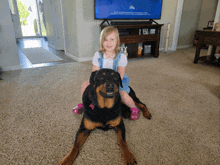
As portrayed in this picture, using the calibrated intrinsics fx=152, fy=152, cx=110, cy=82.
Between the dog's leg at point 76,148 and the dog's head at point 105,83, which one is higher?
the dog's head at point 105,83

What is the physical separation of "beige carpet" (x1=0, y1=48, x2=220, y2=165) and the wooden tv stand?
1231 millimetres

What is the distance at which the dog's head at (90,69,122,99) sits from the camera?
93 cm

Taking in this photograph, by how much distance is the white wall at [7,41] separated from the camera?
8.23 ft

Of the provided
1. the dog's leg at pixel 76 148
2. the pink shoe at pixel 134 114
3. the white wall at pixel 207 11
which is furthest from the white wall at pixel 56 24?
the white wall at pixel 207 11

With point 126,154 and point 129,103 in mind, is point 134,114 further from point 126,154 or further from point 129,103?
point 126,154

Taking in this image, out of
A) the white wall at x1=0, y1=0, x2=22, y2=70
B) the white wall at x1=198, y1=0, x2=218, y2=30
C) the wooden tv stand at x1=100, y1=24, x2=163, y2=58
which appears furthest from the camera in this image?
the white wall at x1=198, y1=0, x2=218, y2=30

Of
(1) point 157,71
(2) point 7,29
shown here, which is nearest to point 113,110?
(1) point 157,71

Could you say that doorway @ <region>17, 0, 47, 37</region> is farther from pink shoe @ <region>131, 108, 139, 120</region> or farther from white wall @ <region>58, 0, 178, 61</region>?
pink shoe @ <region>131, 108, 139, 120</region>

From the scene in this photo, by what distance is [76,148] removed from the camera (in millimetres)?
971

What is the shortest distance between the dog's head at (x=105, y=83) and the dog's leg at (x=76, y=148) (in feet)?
1.00

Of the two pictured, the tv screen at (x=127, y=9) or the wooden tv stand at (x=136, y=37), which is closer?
the tv screen at (x=127, y=9)

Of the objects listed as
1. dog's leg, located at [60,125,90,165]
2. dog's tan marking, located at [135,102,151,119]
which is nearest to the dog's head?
dog's leg, located at [60,125,90,165]

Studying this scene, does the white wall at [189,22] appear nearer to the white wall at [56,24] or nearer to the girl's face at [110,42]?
the white wall at [56,24]

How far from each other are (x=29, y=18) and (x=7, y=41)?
6.53m
